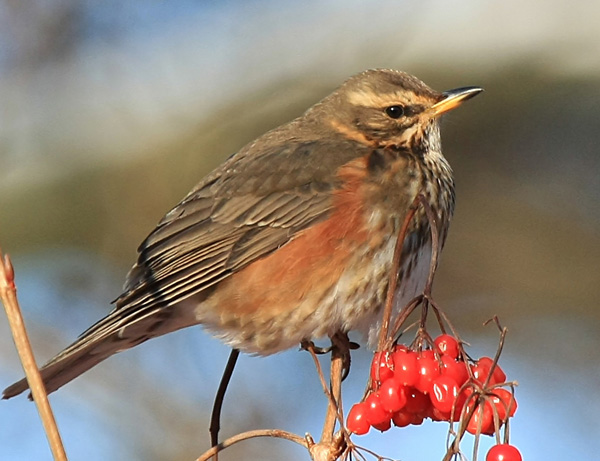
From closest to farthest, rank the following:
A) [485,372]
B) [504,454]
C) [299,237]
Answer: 1. [504,454]
2. [485,372]
3. [299,237]

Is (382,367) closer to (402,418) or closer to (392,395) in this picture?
→ (392,395)

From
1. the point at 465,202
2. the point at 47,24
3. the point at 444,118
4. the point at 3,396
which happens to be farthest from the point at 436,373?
the point at 47,24

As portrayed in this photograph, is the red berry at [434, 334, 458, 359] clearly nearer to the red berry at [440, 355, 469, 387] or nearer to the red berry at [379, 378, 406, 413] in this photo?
the red berry at [440, 355, 469, 387]

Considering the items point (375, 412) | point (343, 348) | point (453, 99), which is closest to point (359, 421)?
point (375, 412)

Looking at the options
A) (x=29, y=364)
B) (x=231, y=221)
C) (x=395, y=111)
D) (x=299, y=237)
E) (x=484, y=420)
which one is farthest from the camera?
(x=395, y=111)

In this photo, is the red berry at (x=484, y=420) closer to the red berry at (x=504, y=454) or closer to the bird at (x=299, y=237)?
the red berry at (x=504, y=454)

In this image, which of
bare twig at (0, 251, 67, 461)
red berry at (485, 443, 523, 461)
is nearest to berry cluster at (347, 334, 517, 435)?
red berry at (485, 443, 523, 461)

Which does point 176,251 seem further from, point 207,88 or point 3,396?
point 207,88
